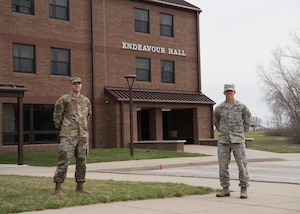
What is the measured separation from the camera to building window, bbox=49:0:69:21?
3039 centimetres

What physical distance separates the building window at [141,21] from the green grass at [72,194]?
2320cm

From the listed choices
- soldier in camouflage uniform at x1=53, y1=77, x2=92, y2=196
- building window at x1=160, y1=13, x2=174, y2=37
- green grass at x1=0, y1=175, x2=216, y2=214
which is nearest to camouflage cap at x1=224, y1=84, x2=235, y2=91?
green grass at x1=0, y1=175, x2=216, y2=214

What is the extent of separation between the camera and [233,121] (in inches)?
394

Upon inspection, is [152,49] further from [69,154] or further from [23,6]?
[69,154]

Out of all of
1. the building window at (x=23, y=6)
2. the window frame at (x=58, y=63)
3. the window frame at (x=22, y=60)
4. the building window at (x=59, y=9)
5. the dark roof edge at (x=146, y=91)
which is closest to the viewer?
the window frame at (x=22, y=60)

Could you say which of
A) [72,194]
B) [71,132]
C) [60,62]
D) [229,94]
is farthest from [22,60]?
[229,94]

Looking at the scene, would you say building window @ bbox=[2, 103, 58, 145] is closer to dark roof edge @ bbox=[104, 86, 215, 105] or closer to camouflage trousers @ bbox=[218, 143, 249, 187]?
dark roof edge @ bbox=[104, 86, 215, 105]

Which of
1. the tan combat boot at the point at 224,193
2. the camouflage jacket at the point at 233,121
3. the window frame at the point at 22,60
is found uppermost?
the window frame at the point at 22,60

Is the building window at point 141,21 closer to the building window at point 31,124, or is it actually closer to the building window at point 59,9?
the building window at point 59,9

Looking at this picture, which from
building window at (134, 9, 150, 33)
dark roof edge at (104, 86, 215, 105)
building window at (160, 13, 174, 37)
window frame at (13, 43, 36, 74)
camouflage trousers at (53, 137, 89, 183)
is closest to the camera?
camouflage trousers at (53, 137, 89, 183)

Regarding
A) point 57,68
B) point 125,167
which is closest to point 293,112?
point 57,68

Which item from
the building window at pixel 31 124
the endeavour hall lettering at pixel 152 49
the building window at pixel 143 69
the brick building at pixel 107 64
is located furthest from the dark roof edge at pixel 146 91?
the building window at pixel 31 124

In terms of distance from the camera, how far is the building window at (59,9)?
99.7 feet

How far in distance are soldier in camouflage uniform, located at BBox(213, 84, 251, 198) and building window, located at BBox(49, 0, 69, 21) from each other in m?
21.9
